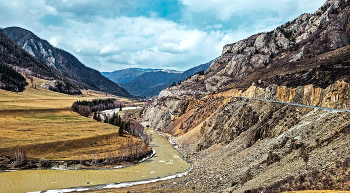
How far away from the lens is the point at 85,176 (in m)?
46.8

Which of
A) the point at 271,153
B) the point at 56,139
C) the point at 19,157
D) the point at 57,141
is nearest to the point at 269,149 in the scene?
the point at 271,153

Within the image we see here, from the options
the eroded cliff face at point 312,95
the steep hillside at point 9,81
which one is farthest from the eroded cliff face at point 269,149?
the steep hillside at point 9,81

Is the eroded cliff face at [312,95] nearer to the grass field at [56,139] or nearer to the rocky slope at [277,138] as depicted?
the rocky slope at [277,138]

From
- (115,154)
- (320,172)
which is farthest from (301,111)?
(115,154)

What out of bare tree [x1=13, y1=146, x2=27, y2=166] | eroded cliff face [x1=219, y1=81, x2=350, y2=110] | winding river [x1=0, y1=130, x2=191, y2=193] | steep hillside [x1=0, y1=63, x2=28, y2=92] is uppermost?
steep hillside [x1=0, y1=63, x2=28, y2=92]

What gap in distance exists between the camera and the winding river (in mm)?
40500

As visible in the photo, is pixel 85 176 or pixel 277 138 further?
pixel 85 176

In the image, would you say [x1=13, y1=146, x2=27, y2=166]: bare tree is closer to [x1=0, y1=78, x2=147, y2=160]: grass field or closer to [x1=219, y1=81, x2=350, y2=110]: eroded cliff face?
[x1=0, y1=78, x2=147, y2=160]: grass field

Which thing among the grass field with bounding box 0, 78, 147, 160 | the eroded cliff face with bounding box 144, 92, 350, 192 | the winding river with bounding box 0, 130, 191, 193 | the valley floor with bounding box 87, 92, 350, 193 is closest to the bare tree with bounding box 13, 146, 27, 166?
the grass field with bounding box 0, 78, 147, 160

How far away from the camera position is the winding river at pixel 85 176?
133 feet

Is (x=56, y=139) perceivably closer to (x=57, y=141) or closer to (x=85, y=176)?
(x=57, y=141)

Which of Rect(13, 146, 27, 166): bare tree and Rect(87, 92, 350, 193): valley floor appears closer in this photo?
Rect(87, 92, 350, 193): valley floor

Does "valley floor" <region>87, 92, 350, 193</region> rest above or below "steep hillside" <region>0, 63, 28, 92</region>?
below

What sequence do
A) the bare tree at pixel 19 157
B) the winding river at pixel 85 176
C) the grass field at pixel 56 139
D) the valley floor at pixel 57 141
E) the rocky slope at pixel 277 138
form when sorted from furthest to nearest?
1. the grass field at pixel 56 139
2. the valley floor at pixel 57 141
3. the bare tree at pixel 19 157
4. the winding river at pixel 85 176
5. the rocky slope at pixel 277 138
